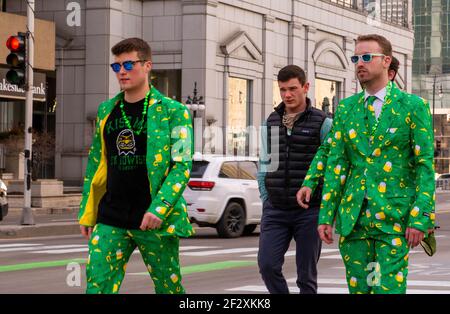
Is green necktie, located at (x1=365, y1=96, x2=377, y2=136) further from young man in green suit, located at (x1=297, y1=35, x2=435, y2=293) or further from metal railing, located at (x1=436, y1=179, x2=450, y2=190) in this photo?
metal railing, located at (x1=436, y1=179, x2=450, y2=190)

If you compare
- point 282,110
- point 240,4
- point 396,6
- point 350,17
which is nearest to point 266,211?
point 282,110

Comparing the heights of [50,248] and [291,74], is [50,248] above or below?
below

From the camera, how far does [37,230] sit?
2286cm

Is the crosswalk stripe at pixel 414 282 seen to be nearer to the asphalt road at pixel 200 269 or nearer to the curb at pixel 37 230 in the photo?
the asphalt road at pixel 200 269

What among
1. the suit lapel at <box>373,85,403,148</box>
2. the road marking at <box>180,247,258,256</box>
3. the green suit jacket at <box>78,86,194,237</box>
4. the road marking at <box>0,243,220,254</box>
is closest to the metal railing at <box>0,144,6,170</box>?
the road marking at <box>0,243,220,254</box>

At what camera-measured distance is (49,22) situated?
141ft

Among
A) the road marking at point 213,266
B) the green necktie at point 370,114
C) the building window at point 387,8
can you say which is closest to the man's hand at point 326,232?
the green necktie at point 370,114

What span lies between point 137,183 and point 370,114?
1.47 meters

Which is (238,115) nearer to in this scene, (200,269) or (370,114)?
(200,269)

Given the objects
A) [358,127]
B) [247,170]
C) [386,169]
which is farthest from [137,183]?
[247,170]

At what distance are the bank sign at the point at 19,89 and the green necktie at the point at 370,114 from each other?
33.3 metres

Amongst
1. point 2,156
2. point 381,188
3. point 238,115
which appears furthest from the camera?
point 238,115

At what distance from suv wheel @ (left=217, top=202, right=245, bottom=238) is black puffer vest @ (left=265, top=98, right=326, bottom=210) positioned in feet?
40.6

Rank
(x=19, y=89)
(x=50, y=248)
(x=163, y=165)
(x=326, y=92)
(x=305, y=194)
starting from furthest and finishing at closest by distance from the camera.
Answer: (x=326, y=92) < (x=19, y=89) < (x=50, y=248) < (x=305, y=194) < (x=163, y=165)
